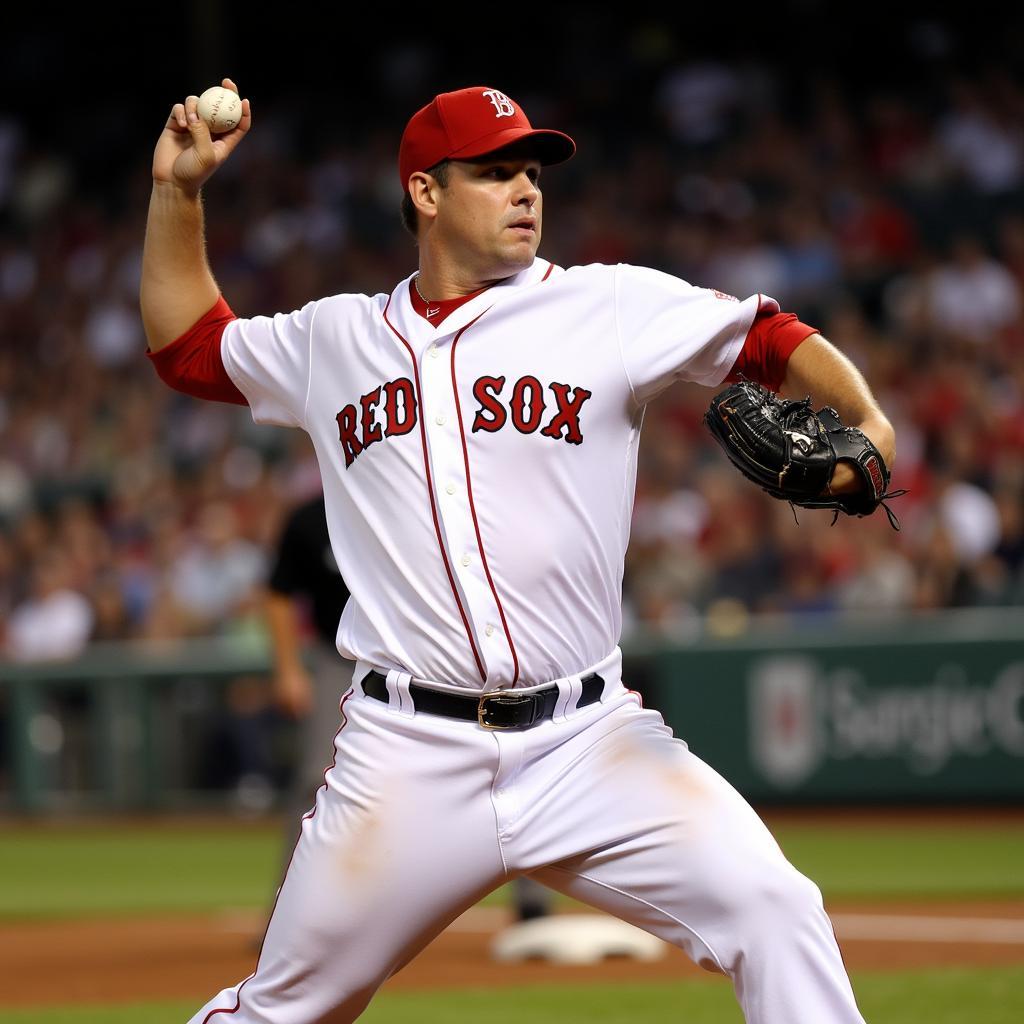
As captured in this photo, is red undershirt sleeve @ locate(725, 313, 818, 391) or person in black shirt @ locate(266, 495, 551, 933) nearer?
red undershirt sleeve @ locate(725, 313, 818, 391)

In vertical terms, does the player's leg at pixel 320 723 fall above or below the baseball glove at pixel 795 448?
below

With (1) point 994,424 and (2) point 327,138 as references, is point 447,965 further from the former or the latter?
(2) point 327,138

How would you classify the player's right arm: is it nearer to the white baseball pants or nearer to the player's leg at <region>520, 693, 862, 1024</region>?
the white baseball pants

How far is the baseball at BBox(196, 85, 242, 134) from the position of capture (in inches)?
158

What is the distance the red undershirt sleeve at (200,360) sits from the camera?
3957 mm

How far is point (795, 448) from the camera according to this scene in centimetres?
324

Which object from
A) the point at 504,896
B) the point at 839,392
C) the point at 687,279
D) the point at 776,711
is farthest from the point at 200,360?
the point at 687,279

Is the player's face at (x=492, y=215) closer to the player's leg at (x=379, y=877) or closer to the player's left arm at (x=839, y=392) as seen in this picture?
the player's left arm at (x=839, y=392)

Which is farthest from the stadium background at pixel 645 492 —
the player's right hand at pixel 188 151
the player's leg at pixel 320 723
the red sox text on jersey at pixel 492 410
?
the player's right hand at pixel 188 151

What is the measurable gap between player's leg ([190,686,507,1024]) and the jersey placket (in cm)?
16

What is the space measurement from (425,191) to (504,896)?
591 cm

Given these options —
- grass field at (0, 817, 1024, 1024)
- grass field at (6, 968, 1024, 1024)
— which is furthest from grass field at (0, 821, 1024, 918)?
grass field at (6, 968, 1024, 1024)

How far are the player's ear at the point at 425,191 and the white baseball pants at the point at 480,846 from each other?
95 cm

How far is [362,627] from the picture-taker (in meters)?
3.66
